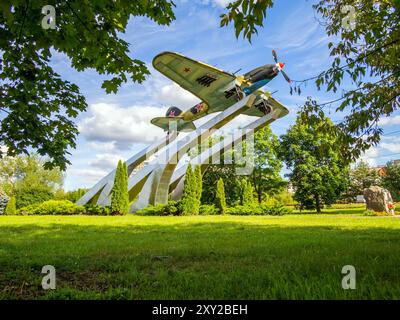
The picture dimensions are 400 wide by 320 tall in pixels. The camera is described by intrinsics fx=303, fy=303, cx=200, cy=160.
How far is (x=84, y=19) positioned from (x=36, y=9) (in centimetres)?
47

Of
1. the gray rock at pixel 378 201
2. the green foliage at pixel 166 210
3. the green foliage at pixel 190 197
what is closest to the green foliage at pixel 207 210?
the green foliage at pixel 190 197

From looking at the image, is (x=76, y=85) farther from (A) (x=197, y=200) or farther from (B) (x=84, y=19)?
(A) (x=197, y=200)

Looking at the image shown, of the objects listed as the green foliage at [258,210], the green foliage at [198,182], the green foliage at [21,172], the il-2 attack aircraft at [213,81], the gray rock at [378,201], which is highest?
the il-2 attack aircraft at [213,81]

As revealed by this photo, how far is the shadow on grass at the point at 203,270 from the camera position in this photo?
9.55ft

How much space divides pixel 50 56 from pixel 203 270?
12.2 feet

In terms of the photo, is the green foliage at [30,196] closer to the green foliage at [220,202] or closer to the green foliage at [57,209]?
the green foliage at [57,209]

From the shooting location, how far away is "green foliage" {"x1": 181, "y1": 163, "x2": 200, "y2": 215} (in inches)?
762

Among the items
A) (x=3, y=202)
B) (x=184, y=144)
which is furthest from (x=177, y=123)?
(x=3, y=202)

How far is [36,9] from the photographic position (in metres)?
3.15

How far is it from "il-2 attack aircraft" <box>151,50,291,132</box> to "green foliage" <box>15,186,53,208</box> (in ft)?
52.8

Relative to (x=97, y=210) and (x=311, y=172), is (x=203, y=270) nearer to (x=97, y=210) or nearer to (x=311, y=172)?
(x=97, y=210)

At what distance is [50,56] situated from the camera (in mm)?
4414

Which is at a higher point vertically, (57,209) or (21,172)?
(21,172)

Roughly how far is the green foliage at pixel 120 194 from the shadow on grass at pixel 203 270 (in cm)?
1375
